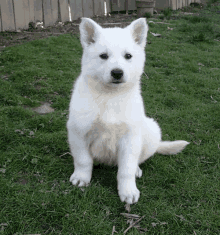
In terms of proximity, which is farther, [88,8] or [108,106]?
[88,8]

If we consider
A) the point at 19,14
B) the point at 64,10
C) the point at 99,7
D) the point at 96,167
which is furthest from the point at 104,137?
the point at 99,7

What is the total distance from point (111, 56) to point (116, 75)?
213 mm

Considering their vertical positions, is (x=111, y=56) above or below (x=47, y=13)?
below

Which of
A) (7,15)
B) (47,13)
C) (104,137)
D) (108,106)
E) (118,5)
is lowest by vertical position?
(104,137)

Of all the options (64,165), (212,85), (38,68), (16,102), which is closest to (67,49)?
(38,68)

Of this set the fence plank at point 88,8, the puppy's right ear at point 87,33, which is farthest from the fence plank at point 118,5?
the puppy's right ear at point 87,33

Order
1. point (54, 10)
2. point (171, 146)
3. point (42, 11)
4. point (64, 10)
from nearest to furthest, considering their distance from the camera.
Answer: point (171, 146) < point (42, 11) < point (54, 10) < point (64, 10)

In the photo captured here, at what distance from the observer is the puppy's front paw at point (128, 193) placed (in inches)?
98.8

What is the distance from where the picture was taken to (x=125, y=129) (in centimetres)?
252

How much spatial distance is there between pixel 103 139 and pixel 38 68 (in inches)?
134

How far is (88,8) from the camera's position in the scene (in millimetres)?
9078

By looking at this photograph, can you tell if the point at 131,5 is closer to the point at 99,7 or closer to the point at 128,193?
the point at 99,7

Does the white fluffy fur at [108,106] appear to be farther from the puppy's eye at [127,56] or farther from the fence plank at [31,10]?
the fence plank at [31,10]

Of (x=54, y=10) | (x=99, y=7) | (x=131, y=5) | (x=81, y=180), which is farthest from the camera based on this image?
(x=131, y=5)
